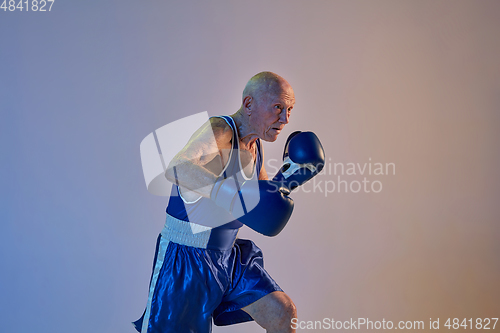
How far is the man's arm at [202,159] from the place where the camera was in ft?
4.10

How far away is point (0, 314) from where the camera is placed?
2.65 m

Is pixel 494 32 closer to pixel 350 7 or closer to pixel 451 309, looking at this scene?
pixel 350 7

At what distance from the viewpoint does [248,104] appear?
166 centimetres

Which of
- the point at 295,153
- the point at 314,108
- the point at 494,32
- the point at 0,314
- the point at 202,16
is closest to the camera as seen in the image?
the point at 295,153

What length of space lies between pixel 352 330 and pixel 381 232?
73 centimetres

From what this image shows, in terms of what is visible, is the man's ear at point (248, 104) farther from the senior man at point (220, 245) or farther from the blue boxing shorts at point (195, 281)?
the blue boxing shorts at point (195, 281)

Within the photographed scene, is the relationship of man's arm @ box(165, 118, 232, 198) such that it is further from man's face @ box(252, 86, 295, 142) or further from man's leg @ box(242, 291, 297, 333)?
man's leg @ box(242, 291, 297, 333)

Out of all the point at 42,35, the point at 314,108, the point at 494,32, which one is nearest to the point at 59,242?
the point at 42,35

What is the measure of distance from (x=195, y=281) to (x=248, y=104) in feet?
2.33
